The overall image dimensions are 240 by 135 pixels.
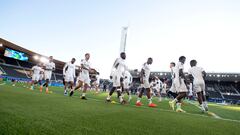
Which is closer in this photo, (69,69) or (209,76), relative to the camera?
(69,69)

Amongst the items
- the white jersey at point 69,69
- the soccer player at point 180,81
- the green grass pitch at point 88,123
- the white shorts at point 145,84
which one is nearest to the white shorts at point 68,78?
the white jersey at point 69,69

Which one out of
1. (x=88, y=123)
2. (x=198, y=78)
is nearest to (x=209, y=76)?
(x=198, y=78)

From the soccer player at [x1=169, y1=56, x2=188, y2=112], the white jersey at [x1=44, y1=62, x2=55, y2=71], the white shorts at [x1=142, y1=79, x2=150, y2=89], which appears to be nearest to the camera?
the soccer player at [x1=169, y1=56, x2=188, y2=112]

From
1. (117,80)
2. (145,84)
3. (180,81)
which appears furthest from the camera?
(145,84)

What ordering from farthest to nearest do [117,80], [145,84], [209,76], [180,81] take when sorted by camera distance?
[209,76], [145,84], [117,80], [180,81]

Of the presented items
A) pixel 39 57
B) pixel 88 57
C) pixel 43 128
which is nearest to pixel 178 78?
pixel 88 57

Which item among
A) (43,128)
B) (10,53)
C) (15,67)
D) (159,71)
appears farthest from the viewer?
(159,71)

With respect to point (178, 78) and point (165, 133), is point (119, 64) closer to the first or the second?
point (178, 78)

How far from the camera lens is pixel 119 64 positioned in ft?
28.7

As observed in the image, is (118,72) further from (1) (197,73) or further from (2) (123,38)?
(2) (123,38)

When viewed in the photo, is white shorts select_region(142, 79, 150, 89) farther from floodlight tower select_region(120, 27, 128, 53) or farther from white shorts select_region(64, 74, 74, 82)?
floodlight tower select_region(120, 27, 128, 53)

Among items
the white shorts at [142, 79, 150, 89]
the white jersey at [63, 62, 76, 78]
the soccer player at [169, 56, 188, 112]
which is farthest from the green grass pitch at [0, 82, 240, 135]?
the white jersey at [63, 62, 76, 78]

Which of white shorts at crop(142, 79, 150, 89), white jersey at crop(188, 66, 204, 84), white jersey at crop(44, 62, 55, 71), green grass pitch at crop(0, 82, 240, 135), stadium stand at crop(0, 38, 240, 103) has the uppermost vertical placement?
stadium stand at crop(0, 38, 240, 103)

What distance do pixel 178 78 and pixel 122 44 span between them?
47.1 m
